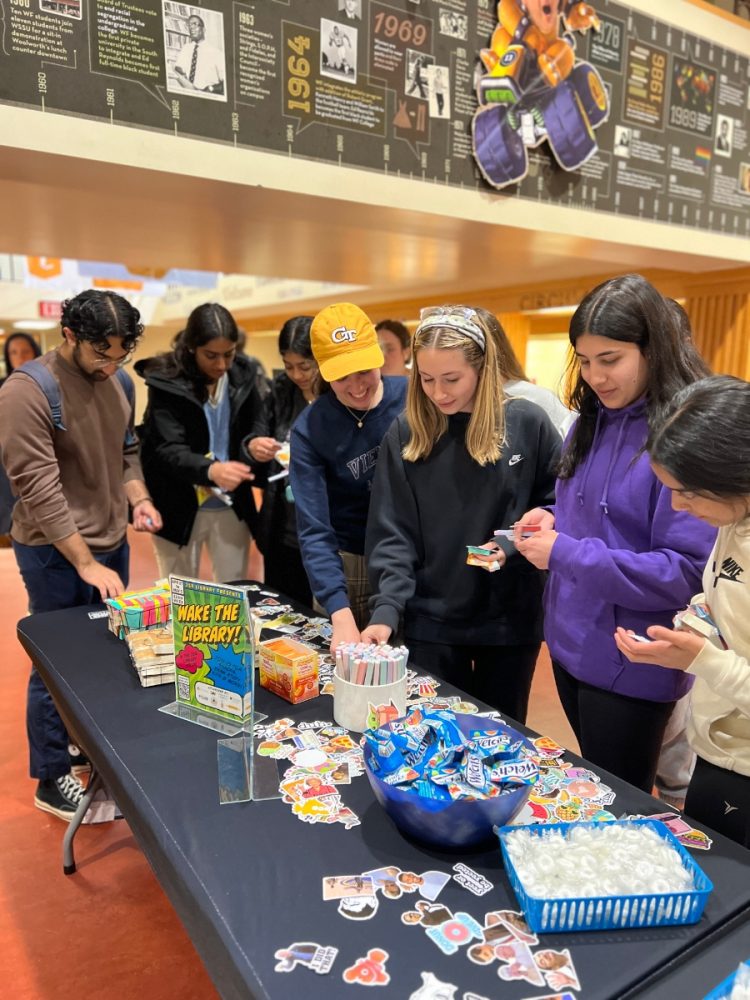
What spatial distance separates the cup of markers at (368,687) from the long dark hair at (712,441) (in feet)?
2.21

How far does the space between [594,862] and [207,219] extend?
3653 millimetres

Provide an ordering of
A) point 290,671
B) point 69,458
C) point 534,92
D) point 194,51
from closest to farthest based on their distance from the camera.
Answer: point 290,671 < point 69,458 < point 194,51 < point 534,92

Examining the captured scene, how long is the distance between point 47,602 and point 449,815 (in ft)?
5.92

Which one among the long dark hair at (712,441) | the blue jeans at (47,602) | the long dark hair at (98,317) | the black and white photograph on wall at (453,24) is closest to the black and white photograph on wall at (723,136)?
the black and white photograph on wall at (453,24)

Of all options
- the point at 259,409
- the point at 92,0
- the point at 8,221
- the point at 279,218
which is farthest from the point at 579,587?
the point at 8,221

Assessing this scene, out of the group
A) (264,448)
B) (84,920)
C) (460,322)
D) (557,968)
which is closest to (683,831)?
(557,968)

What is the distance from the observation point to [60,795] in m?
2.55

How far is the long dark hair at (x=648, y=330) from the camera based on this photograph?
4.83 ft

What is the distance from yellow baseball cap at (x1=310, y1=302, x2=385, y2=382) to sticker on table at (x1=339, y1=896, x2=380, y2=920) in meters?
1.30

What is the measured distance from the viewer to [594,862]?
3.40ft

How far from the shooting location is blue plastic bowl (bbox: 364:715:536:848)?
108 centimetres

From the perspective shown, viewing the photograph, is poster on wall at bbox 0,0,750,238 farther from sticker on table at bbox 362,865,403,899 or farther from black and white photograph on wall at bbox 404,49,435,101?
sticker on table at bbox 362,865,403,899

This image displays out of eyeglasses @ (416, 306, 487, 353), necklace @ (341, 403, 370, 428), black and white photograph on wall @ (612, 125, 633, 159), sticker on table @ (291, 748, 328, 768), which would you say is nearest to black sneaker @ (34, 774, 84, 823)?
sticker on table @ (291, 748, 328, 768)

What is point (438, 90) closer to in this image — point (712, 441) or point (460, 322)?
point (460, 322)
